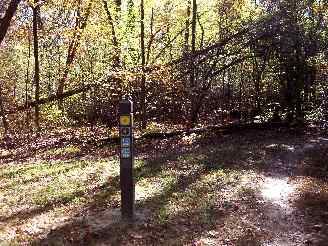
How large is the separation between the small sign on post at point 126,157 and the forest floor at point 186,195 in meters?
0.28

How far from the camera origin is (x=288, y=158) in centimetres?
1196

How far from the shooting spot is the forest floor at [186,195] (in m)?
7.76

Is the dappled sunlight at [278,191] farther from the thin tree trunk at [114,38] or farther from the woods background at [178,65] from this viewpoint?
the thin tree trunk at [114,38]

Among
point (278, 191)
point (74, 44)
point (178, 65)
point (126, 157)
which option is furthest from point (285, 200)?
point (74, 44)

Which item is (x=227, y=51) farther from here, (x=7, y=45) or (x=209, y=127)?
(x=7, y=45)

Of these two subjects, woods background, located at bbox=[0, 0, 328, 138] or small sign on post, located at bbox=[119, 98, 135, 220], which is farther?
woods background, located at bbox=[0, 0, 328, 138]

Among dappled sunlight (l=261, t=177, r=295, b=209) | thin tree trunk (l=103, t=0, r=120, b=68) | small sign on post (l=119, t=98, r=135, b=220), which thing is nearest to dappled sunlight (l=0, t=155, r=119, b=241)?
small sign on post (l=119, t=98, r=135, b=220)

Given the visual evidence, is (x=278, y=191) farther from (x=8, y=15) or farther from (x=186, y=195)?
(x=8, y=15)

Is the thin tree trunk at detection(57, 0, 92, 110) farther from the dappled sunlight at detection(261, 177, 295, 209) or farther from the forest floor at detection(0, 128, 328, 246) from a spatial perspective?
the dappled sunlight at detection(261, 177, 295, 209)

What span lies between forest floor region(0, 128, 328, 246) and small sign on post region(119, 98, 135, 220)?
0.28 meters

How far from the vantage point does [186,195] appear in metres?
9.39

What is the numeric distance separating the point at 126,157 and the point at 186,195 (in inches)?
73.8

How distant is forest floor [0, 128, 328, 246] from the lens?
776 centimetres

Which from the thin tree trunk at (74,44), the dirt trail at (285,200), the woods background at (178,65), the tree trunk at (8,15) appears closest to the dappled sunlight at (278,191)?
the dirt trail at (285,200)
